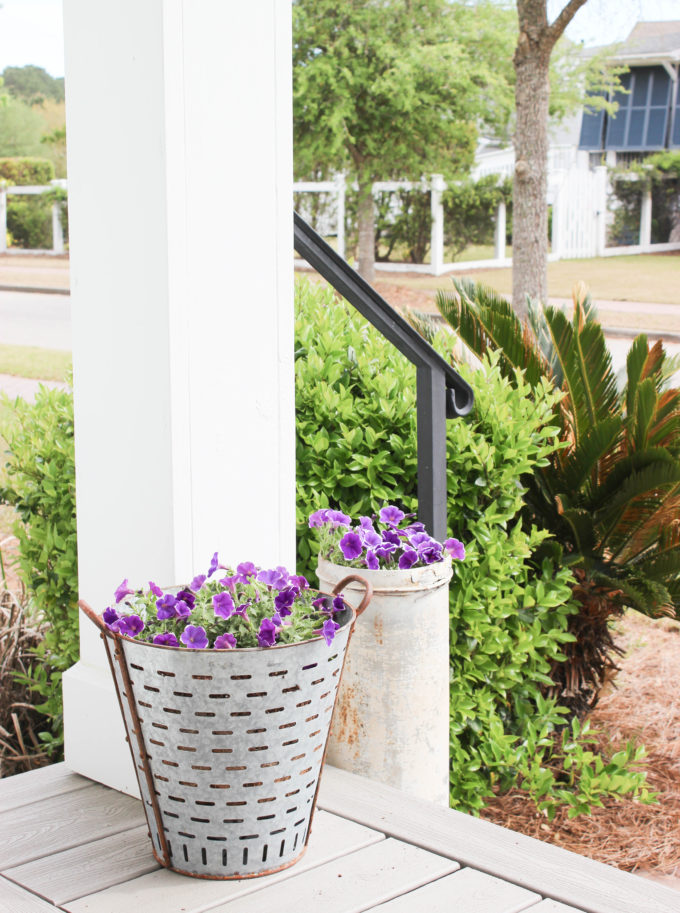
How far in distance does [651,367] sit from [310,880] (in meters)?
2.47

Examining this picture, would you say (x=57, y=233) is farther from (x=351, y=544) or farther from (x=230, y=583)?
(x=230, y=583)

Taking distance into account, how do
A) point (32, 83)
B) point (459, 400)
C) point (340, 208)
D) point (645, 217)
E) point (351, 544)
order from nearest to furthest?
point (351, 544) < point (459, 400) < point (340, 208) < point (645, 217) < point (32, 83)

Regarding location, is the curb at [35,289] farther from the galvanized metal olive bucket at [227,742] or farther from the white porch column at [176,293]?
the galvanized metal olive bucket at [227,742]

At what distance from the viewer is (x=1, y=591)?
3529 millimetres

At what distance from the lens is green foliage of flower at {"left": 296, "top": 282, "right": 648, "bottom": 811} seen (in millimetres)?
2715

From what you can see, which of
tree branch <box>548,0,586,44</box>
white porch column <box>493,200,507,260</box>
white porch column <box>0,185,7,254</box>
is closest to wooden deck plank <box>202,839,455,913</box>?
tree branch <box>548,0,586,44</box>

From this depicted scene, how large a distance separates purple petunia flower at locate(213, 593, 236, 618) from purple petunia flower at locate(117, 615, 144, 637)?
5.6 inches

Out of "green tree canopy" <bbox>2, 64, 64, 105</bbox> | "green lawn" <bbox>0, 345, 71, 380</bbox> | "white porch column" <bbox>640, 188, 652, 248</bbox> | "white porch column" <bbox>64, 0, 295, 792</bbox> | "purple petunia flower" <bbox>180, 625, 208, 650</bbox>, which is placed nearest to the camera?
"purple petunia flower" <bbox>180, 625, 208, 650</bbox>

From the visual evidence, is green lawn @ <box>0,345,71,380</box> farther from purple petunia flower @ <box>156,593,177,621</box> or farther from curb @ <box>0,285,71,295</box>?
purple petunia flower @ <box>156,593,177,621</box>

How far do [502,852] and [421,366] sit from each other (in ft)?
3.67

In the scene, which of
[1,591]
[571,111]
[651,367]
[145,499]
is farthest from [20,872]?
[571,111]

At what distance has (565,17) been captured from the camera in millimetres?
6551

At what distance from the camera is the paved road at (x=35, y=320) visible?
1198cm

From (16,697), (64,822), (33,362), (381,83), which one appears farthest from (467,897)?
(381,83)
